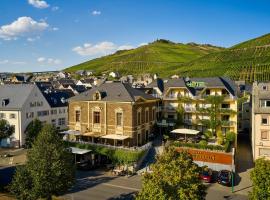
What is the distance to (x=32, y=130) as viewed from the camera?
63.8 metres

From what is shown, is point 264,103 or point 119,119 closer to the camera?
point 264,103

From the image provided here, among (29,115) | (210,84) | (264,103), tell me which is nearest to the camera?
(264,103)

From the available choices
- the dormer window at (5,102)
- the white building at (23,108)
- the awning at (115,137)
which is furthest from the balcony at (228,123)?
the dormer window at (5,102)

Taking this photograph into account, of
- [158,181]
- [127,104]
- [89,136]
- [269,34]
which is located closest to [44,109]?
[89,136]

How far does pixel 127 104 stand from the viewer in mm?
56062

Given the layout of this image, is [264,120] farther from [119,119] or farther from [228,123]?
[119,119]

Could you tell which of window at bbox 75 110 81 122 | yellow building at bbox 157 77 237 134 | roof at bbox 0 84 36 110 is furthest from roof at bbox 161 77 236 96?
roof at bbox 0 84 36 110

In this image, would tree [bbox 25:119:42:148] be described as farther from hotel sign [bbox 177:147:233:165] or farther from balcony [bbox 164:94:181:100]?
hotel sign [bbox 177:147:233:165]

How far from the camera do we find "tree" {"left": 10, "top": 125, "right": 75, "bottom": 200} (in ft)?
104

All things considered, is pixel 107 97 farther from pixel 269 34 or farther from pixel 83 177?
pixel 269 34

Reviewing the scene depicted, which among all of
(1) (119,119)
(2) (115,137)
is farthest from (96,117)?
(2) (115,137)

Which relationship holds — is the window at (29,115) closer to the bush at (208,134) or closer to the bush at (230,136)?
the bush at (208,134)

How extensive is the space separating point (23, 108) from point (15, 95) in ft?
17.4

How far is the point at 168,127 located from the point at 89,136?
16.5 m
